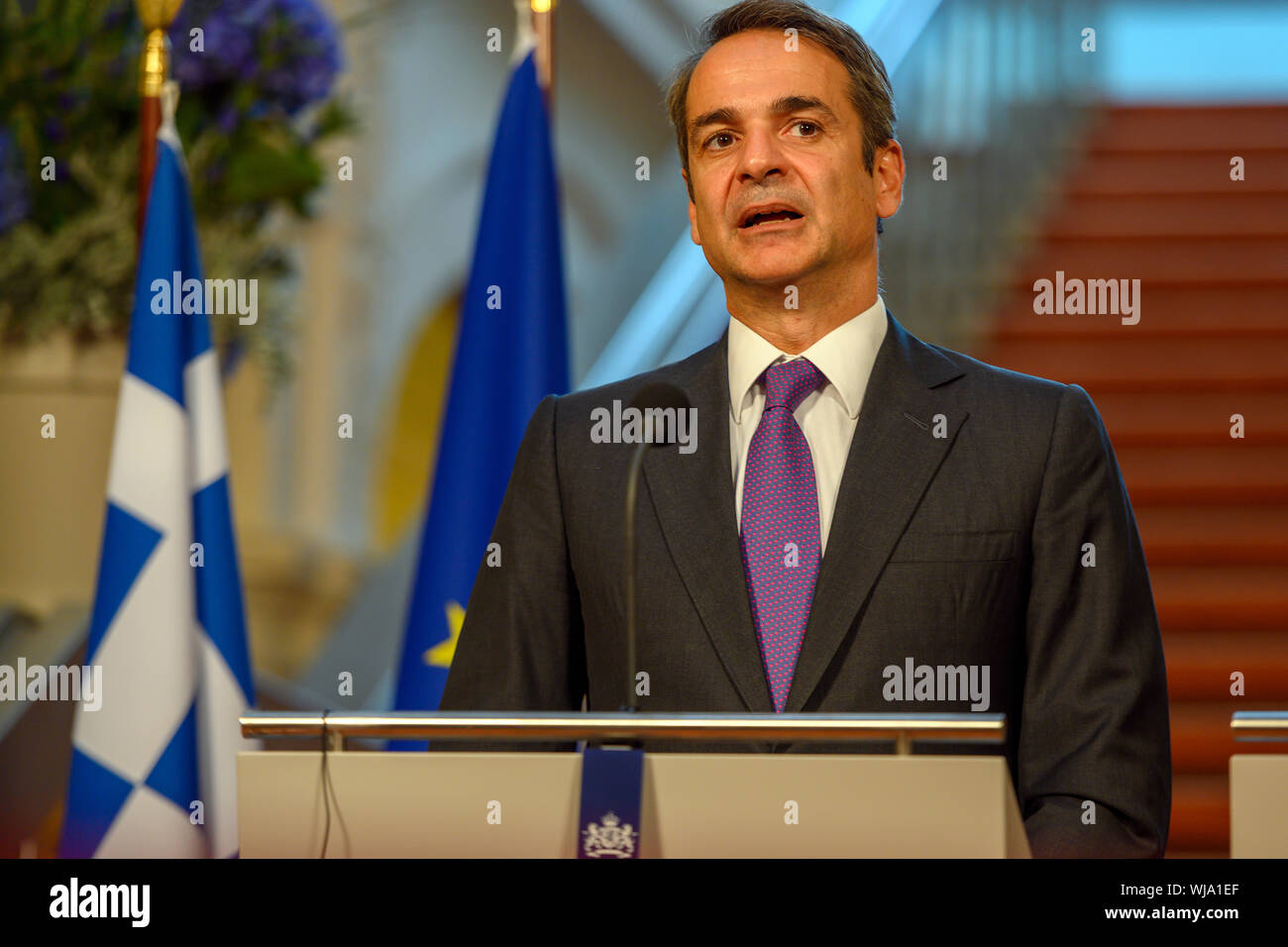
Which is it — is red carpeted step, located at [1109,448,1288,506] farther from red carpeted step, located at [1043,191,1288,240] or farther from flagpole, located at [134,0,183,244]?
flagpole, located at [134,0,183,244]

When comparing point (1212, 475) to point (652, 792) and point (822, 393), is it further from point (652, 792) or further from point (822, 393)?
point (652, 792)

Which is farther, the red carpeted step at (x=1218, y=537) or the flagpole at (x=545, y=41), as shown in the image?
the red carpeted step at (x=1218, y=537)

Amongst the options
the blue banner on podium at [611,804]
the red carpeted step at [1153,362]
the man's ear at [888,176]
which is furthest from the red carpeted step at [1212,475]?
the blue banner on podium at [611,804]

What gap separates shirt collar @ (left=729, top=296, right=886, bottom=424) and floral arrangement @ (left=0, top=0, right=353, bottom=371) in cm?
270

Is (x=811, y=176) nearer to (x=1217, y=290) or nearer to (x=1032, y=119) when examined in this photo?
A: (x=1217, y=290)

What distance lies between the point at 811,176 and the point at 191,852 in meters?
1.89

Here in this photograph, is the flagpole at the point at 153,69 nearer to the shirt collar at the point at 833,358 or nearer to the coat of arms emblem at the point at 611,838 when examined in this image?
the shirt collar at the point at 833,358

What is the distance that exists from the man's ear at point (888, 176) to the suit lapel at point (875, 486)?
0.68 ft

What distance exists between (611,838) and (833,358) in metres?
0.85

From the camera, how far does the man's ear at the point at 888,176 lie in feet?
6.54

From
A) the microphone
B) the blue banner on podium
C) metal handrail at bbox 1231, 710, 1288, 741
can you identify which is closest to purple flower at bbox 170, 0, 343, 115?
the microphone

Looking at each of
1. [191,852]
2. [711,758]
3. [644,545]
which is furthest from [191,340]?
[711,758]

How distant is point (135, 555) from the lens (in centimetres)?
306

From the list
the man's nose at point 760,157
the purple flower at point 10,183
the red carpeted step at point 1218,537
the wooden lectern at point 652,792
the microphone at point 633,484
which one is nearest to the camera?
the wooden lectern at point 652,792
